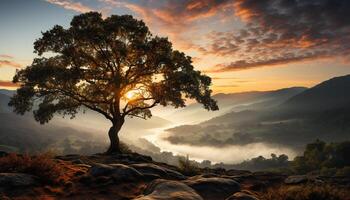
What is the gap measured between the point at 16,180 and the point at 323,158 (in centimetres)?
14677

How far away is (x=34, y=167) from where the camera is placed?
1753cm

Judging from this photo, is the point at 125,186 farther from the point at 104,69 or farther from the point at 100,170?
the point at 104,69

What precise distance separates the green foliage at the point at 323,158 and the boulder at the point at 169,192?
431 feet

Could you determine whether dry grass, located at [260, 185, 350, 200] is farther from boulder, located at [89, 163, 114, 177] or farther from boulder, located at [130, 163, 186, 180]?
boulder, located at [89, 163, 114, 177]

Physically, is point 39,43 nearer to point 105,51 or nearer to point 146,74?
point 105,51

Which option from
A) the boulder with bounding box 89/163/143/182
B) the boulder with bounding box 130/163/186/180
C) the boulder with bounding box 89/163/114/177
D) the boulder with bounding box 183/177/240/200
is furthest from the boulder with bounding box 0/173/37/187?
the boulder with bounding box 183/177/240/200

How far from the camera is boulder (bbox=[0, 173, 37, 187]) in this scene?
1534 centimetres

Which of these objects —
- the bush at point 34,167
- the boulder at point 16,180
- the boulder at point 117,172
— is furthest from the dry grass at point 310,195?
the boulder at point 16,180

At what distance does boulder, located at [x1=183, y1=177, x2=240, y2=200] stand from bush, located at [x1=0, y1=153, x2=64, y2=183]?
21.5 feet

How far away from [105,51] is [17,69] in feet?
29.0

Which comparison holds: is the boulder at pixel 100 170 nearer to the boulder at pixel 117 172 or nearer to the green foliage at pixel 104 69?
the boulder at pixel 117 172

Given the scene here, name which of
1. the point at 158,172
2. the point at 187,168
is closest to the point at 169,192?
the point at 158,172

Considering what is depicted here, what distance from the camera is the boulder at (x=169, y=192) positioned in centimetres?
1285

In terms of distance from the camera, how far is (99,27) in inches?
1342
